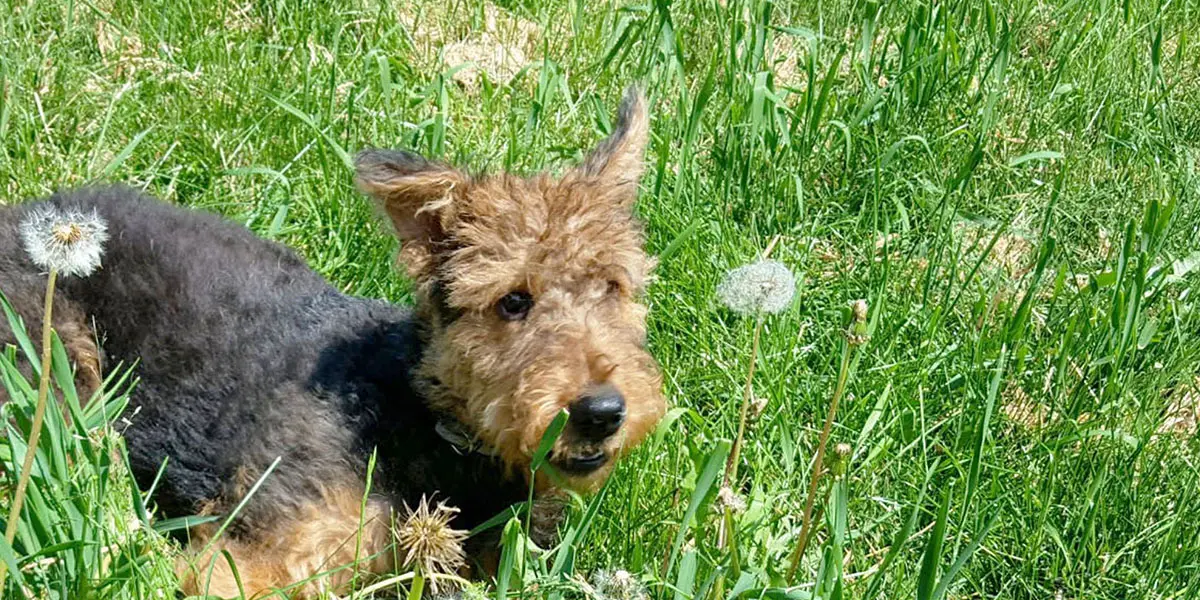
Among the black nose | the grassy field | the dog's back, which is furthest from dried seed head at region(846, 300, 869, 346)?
the dog's back

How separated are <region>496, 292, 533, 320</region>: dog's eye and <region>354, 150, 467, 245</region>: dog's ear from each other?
301 millimetres

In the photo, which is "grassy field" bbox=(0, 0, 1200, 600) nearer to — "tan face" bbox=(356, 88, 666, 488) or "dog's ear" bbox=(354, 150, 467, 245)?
"tan face" bbox=(356, 88, 666, 488)

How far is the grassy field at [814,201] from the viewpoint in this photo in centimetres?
424

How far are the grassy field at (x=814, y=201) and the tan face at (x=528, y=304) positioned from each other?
0.36 metres

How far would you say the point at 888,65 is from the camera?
616 cm

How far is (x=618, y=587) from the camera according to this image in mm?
3078

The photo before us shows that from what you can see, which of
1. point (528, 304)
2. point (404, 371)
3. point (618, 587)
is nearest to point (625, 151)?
point (528, 304)

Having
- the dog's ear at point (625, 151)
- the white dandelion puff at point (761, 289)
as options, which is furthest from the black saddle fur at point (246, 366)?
the white dandelion puff at point (761, 289)

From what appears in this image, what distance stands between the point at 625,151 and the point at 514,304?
72 centimetres

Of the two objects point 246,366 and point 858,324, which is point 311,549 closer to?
point 246,366

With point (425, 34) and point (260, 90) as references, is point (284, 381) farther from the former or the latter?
point (425, 34)

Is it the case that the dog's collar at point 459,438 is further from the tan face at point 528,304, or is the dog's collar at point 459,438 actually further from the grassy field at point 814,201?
A: the grassy field at point 814,201

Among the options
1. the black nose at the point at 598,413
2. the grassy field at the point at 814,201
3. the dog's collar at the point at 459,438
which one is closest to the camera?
the black nose at the point at 598,413

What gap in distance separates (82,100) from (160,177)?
0.48m
